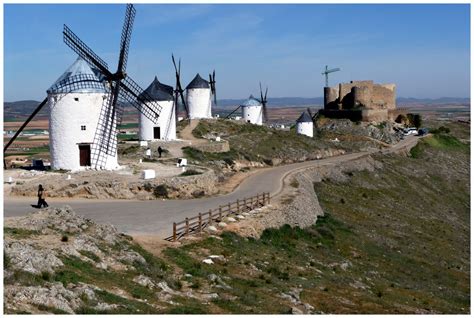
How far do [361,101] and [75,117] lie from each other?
55.6m

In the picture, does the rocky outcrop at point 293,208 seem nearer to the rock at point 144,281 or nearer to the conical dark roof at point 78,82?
the rock at point 144,281

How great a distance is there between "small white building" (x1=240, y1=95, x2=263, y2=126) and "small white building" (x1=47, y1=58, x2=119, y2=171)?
4053cm

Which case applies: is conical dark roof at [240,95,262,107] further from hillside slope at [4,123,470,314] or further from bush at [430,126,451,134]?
hillside slope at [4,123,470,314]

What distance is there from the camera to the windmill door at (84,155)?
34562 mm

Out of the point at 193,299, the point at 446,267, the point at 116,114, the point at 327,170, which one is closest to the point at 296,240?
the point at 446,267

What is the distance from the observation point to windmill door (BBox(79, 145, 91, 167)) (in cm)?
3456

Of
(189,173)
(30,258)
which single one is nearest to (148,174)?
(189,173)

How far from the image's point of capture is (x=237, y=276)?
63.6ft

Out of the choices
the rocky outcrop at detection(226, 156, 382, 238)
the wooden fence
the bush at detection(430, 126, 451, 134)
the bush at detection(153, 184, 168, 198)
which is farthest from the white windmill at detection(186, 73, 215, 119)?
the bush at detection(430, 126, 451, 134)

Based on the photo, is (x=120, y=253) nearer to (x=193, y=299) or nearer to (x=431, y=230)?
(x=193, y=299)

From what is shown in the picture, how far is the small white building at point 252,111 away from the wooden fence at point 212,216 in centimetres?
4172

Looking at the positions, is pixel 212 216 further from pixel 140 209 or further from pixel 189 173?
pixel 189 173

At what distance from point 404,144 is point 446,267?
45.6 metres

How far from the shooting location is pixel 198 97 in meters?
62.8
